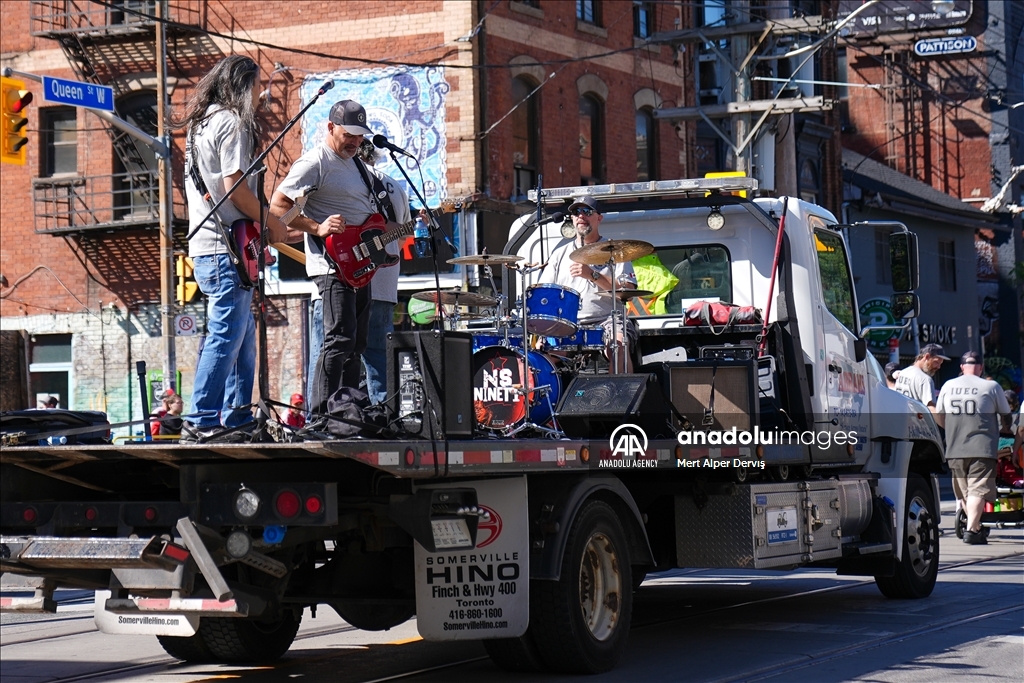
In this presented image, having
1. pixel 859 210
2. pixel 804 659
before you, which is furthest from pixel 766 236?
pixel 859 210

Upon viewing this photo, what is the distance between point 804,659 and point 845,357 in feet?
9.71

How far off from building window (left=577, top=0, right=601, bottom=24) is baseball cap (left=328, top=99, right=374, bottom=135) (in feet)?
69.4

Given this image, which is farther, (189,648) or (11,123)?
(11,123)

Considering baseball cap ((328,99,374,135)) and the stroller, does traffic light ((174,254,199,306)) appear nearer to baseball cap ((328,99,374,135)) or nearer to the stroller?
the stroller

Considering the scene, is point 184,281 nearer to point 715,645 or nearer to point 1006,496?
point 1006,496

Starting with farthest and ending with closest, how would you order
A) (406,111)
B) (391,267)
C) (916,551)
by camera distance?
(406,111) → (916,551) → (391,267)

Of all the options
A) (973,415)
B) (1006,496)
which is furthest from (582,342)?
(1006,496)

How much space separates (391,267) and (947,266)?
3984 cm

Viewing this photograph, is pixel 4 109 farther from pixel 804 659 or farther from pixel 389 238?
pixel 804 659

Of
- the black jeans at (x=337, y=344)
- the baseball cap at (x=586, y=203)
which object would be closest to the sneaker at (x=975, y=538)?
the baseball cap at (x=586, y=203)

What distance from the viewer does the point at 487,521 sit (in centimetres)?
679

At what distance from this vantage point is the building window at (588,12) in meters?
28.0

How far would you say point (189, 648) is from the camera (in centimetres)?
825

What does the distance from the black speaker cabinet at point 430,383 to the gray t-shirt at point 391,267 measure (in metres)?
1.08
